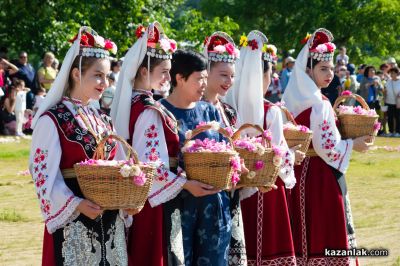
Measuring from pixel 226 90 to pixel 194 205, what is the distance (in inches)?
33.8

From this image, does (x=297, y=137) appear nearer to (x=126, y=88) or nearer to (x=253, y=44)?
(x=253, y=44)

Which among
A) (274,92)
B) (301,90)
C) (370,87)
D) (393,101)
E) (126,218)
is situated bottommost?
(126,218)

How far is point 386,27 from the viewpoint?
43000 millimetres

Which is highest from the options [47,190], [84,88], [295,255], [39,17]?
[39,17]

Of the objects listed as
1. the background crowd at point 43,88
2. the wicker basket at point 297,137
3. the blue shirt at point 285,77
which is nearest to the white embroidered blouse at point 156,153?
the wicker basket at point 297,137

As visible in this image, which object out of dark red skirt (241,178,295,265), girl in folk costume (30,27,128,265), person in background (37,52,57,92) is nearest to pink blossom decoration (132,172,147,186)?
girl in folk costume (30,27,128,265)

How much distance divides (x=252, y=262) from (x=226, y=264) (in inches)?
33.2

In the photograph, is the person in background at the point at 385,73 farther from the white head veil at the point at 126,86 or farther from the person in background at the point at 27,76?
the white head veil at the point at 126,86

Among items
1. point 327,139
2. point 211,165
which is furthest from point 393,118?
point 211,165

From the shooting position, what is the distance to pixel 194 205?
5.63 meters

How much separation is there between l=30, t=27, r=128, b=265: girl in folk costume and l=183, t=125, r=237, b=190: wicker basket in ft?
1.52

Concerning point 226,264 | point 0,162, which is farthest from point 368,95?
point 226,264

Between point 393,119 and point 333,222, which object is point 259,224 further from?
point 393,119

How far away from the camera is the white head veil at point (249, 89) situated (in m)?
6.37
